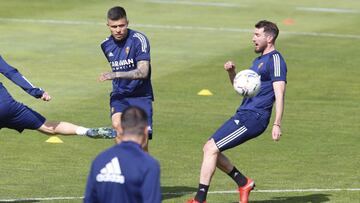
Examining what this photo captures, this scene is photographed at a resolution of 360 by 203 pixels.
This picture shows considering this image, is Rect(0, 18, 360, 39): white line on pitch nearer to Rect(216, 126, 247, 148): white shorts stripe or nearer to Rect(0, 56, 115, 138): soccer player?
Rect(0, 56, 115, 138): soccer player

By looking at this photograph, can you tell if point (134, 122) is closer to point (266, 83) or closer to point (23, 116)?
point (266, 83)

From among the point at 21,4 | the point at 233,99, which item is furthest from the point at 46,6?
the point at 233,99

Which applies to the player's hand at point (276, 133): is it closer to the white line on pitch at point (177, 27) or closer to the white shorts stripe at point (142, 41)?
the white shorts stripe at point (142, 41)

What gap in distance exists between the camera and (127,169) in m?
8.96

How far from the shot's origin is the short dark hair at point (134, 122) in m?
Answer: 9.00

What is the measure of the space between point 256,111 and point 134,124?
217 inches

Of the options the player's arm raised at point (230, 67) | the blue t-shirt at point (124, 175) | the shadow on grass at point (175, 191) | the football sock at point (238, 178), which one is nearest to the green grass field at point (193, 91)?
the shadow on grass at point (175, 191)

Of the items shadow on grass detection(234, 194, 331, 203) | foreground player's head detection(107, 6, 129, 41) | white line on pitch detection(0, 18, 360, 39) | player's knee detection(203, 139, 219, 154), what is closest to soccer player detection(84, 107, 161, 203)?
player's knee detection(203, 139, 219, 154)

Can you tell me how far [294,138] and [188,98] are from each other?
397cm

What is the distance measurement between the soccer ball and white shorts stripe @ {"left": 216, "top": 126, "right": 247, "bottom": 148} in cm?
46

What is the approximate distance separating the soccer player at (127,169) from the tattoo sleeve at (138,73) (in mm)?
5379

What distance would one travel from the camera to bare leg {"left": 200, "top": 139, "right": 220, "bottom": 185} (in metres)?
14.1

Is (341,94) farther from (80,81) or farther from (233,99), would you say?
(80,81)

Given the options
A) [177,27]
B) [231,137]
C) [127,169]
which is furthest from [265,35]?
[177,27]
